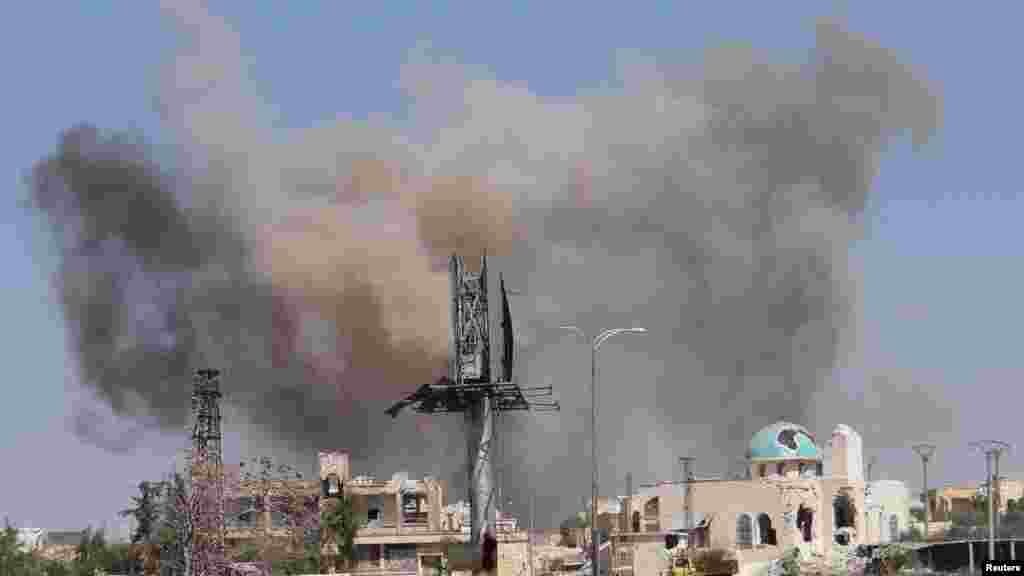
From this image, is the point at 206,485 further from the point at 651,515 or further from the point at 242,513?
the point at 651,515

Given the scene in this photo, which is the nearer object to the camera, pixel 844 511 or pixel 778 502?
pixel 778 502

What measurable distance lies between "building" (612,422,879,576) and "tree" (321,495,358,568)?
18.0 metres

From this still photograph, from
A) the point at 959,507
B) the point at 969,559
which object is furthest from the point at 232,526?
the point at 959,507

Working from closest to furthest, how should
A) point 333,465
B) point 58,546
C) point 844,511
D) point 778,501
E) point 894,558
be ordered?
point 894,558
point 778,501
point 844,511
point 333,465
point 58,546

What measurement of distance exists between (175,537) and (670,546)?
3150cm

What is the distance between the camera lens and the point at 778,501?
124 m

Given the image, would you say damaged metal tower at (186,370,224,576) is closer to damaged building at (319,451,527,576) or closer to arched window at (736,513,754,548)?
damaged building at (319,451,527,576)

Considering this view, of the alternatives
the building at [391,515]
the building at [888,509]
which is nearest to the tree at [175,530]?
the building at [391,515]

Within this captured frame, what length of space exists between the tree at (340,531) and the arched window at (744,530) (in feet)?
81.4

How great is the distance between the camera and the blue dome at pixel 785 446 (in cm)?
12825

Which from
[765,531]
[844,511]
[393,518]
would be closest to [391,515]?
[393,518]

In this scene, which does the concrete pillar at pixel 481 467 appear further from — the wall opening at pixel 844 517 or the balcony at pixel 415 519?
the wall opening at pixel 844 517

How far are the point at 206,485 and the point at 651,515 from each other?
40.3m

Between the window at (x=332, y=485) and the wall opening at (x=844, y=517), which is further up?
the window at (x=332, y=485)
